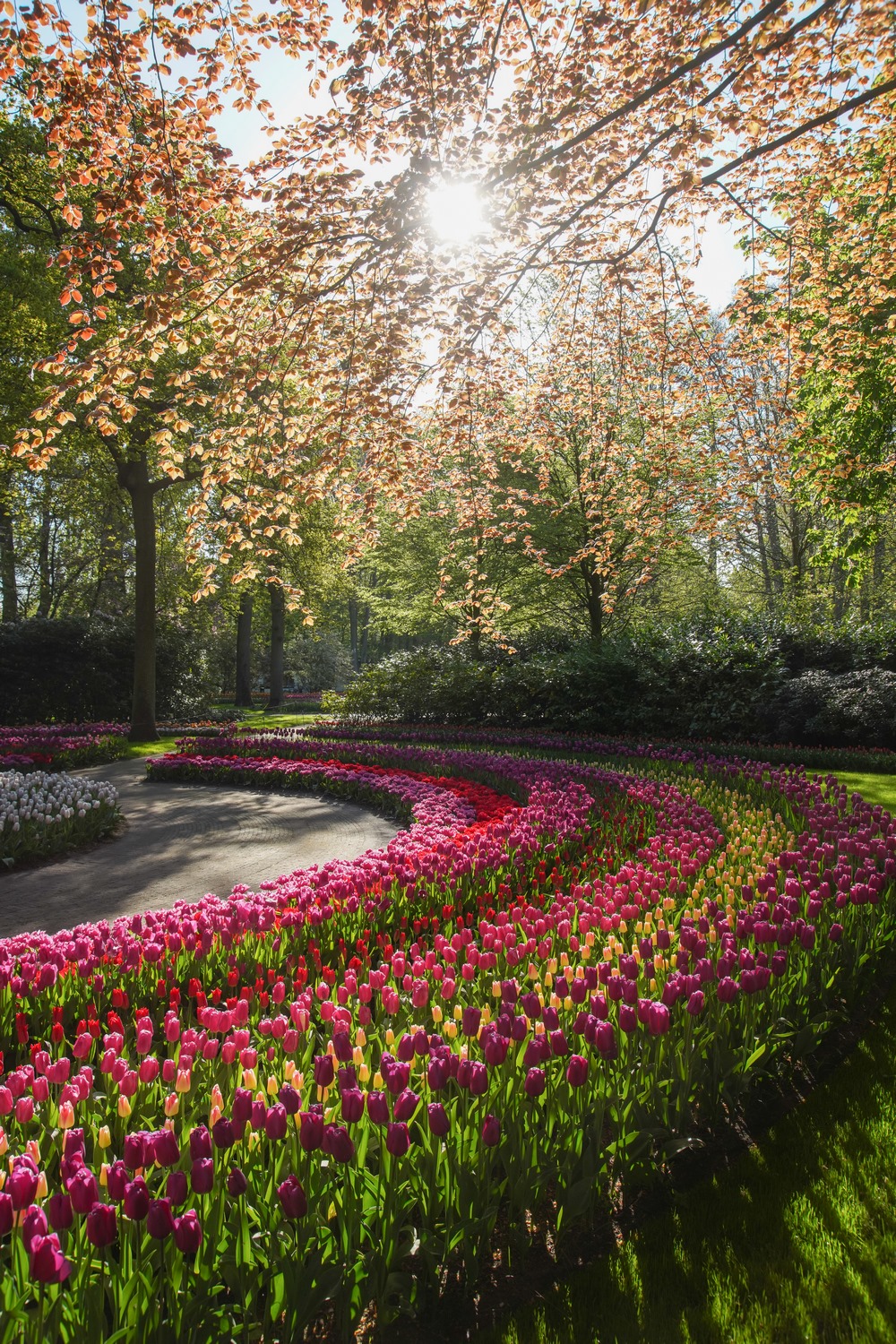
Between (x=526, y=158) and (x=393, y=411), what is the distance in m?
1.90

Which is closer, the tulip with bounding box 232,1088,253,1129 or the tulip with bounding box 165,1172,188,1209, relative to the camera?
the tulip with bounding box 165,1172,188,1209

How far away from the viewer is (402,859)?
5.14m

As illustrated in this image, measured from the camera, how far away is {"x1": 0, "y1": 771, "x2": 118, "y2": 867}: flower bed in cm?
684

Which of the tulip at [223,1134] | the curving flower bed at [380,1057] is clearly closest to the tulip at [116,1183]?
the curving flower bed at [380,1057]

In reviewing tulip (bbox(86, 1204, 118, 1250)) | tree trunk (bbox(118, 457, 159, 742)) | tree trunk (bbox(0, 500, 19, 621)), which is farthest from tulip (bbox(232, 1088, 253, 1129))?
tree trunk (bbox(0, 500, 19, 621))

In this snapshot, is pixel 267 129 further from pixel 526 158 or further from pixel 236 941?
pixel 236 941

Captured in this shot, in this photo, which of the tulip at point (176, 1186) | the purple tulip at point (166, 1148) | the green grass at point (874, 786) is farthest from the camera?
the green grass at point (874, 786)

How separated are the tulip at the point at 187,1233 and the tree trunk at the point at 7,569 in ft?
95.3

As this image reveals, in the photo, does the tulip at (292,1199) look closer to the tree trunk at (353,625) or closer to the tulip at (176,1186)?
the tulip at (176,1186)

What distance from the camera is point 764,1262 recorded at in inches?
87.7

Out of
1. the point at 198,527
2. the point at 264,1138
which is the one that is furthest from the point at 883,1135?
the point at 198,527

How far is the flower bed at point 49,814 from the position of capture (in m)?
6.84

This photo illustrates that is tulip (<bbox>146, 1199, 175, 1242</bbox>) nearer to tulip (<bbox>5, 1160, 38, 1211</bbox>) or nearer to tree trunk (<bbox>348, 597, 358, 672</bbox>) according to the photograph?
tulip (<bbox>5, 1160, 38, 1211</bbox>)

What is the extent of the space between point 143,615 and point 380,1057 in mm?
14999
